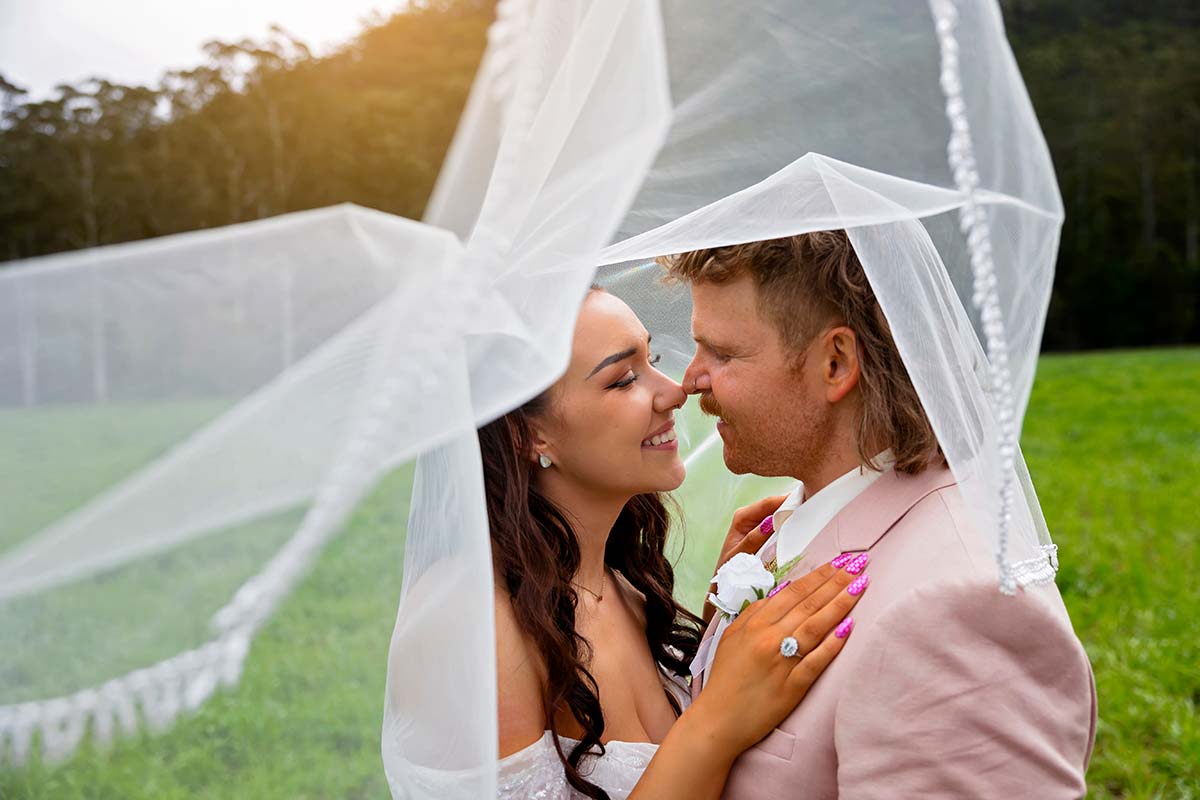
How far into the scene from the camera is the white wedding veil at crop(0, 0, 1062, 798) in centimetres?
144

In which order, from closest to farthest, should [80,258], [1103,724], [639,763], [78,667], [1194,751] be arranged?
[78,667], [80,258], [639,763], [1194,751], [1103,724]

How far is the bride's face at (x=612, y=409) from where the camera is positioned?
288 cm

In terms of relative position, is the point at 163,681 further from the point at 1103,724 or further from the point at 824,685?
the point at 1103,724

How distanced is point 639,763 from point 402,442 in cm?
151

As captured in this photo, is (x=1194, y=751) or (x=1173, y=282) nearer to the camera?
(x=1194, y=751)

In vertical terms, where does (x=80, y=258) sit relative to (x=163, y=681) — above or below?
above

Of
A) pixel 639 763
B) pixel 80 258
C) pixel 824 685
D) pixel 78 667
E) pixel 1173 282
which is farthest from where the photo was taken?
pixel 1173 282

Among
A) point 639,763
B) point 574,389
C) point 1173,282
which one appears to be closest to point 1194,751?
point 639,763

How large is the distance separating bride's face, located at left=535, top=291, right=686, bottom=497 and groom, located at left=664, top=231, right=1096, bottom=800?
24cm

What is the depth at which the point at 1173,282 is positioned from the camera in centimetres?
3175

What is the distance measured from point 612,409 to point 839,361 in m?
0.67

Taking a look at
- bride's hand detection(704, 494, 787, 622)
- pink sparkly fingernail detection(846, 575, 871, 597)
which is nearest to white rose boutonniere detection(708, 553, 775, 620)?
pink sparkly fingernail detection(846, 575, 871, 597)

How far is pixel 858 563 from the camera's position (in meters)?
2.34

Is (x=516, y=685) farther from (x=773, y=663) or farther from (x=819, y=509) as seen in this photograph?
(x=819, y=509)
